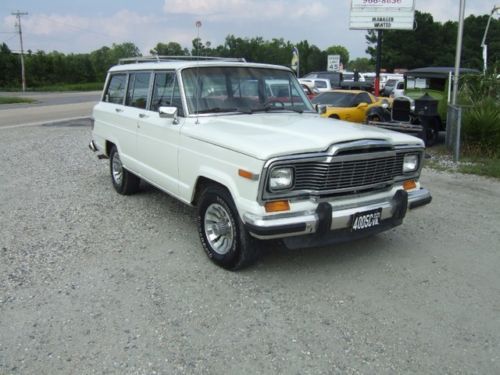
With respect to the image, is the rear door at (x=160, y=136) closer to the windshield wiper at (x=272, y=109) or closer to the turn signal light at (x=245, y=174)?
the windshield wiper at (x=272, y=109)

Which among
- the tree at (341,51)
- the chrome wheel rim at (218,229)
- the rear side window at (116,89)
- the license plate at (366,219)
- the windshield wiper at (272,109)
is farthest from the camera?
the tree at (341,51)

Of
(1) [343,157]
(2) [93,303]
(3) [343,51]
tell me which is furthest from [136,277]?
(3) [343,51]

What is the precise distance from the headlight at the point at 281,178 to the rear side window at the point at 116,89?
3.56 meters

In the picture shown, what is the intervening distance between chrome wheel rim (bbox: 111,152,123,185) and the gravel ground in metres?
0.87

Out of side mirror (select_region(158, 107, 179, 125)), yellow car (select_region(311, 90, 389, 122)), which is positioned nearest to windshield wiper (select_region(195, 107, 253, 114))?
side mirror (select_region(158, 107, 179, 125))

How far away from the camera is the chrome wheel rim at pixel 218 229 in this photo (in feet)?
14.3

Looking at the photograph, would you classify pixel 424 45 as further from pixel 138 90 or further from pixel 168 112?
pixel 168 112

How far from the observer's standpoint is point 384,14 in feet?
54.2

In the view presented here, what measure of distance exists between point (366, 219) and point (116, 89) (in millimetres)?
4340

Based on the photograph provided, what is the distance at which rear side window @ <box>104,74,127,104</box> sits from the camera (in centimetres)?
660

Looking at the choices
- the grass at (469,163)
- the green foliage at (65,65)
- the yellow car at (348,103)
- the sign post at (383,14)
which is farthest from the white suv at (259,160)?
the green foliage at (65,65)

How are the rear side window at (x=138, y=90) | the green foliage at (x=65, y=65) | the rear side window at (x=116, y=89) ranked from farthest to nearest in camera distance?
the green foliage at (x=65, y=65) → the rear side window at (x=116, y=89) → the rear side window at (x=138, y=90)

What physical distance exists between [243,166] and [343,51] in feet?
460

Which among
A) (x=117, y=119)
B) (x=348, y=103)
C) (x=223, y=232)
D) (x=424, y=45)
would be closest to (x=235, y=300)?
(x=223, y=232)
